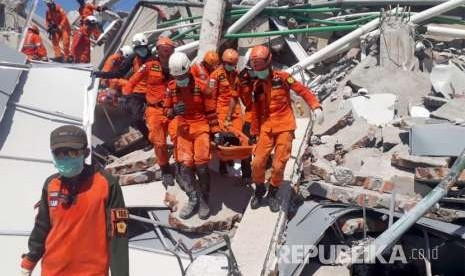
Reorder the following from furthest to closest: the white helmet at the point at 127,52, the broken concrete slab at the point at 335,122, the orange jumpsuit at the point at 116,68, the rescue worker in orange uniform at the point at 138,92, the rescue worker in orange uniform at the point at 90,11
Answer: the rescue worker in orange uniform at the point at 90,11
the orange jumpsuit at the point at 116,68
the white helmet at the point at 127,52
the broken concrete slab at the point at 335,122
the rescue worker in orange uniform at the point at 138,92

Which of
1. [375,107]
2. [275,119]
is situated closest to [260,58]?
[275,119]

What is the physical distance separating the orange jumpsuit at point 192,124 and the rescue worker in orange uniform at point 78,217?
2.02 meters

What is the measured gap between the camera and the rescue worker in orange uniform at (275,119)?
4.70 metres

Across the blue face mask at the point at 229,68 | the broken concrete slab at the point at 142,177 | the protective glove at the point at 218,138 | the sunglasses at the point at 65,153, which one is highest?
the blue face mask at the point at 229,68

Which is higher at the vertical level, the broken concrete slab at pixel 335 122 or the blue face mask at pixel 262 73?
the blue face mask at pixel 262 73

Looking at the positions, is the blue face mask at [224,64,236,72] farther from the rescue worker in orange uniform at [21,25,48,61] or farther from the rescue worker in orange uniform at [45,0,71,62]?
the rescue worker in orange uniform at [45,0,71,62]

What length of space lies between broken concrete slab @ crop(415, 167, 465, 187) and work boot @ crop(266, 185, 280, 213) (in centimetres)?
126

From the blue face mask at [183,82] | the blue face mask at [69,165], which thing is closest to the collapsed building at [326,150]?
the blue face mask at [69,165]

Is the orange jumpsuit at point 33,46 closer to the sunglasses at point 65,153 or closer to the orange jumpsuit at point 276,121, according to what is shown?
the orange jumpsuit at point 276,121

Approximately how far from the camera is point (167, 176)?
5.75 metres

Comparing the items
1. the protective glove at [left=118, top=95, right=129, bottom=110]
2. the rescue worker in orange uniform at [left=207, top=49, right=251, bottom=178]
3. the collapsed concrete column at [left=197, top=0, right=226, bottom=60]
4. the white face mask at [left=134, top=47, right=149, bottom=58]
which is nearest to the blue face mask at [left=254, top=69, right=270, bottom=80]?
the rescue worker in orange uniform at [left=207, top=49, right=251, bottom=178]

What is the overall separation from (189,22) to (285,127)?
16.3ft

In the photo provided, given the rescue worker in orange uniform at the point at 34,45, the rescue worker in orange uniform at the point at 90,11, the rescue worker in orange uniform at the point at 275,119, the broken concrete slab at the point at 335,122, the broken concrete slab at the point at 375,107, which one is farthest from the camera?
the rescue worker in orange uniform at the point at 90,11

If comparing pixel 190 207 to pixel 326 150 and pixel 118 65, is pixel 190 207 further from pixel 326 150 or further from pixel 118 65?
pixel 118 65
